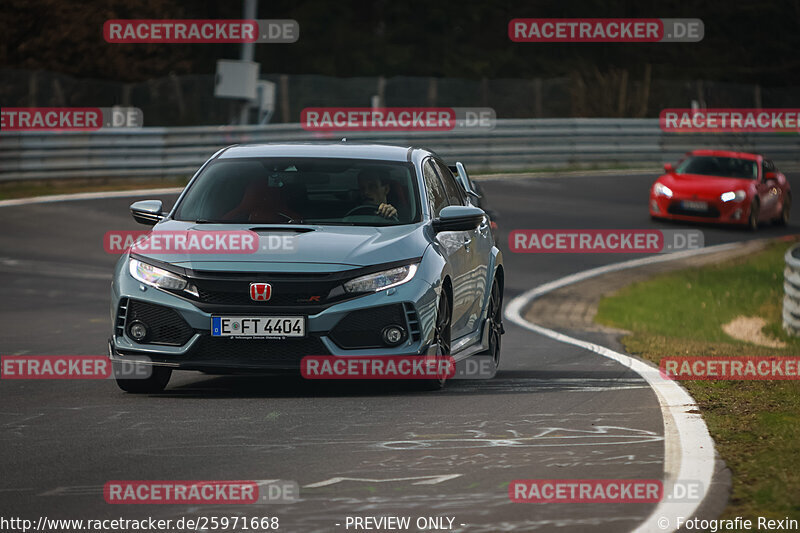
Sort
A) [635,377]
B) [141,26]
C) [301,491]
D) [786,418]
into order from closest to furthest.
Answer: [301,491] < [786,418] < [635,377] < [141,26]

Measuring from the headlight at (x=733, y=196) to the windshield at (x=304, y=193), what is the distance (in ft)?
58.5

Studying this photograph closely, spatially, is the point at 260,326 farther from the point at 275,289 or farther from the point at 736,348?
the point at 736,348

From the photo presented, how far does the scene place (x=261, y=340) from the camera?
9.04 meters

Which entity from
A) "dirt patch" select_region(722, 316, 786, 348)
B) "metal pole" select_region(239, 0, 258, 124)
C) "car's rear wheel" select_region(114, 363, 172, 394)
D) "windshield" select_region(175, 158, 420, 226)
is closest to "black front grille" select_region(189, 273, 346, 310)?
"car's rear wheel" select_region(114, 363, 172, 394)

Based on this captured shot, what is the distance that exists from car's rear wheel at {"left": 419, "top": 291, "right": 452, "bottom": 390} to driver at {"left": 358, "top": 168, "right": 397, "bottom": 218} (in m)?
0.75

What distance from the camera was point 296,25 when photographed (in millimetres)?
57031

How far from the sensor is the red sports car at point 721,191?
89.6 ft

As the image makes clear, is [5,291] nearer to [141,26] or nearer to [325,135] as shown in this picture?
[325,135]

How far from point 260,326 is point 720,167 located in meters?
20.7

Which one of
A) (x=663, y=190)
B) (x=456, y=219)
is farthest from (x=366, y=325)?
(x=663, y=190)

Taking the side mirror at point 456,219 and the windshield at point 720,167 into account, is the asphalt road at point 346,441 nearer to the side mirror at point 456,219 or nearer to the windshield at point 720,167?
the side mirror at point 456,219

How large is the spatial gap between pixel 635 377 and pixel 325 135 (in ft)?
68.4

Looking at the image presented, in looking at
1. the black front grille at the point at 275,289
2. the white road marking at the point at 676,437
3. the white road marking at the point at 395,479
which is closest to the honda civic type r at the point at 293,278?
the black front grille at the point at 275,289

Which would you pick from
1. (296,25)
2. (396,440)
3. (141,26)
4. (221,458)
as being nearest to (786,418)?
(396,440)
